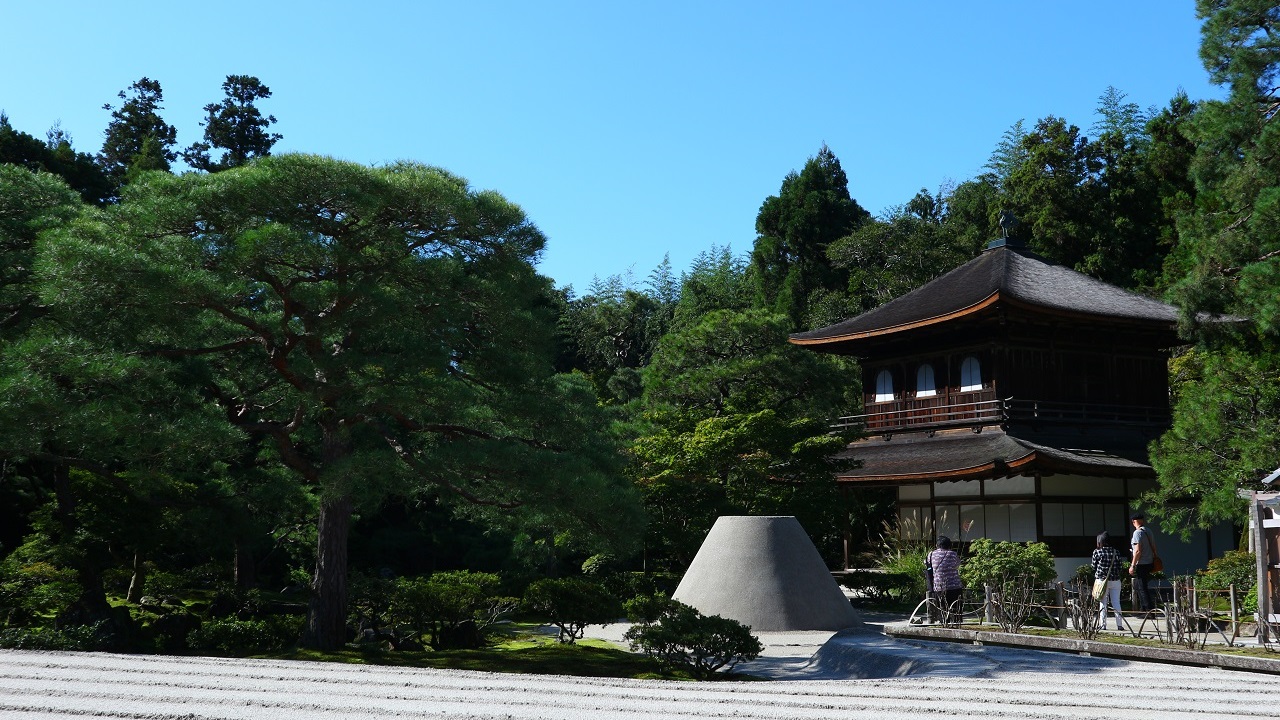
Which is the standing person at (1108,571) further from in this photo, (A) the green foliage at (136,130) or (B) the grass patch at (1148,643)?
(A) the green foliage at (136,130)

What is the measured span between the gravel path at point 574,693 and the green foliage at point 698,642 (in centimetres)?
209

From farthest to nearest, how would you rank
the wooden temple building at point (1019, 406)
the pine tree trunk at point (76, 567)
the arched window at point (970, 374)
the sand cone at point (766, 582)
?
the arched window at point (970, 374) → the wooden temple building at point (1019, 406) → the sand cone at point (766, 582) → the pine tree trunk at point (76, 567)

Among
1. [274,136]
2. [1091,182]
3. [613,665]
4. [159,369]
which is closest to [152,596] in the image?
[159,369]

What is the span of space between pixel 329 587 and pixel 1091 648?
26.5ft

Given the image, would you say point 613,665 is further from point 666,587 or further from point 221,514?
point 666,587

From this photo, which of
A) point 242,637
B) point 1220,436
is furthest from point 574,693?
point 1220,436

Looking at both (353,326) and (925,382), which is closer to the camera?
(353,326)

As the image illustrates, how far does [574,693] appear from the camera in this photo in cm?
737

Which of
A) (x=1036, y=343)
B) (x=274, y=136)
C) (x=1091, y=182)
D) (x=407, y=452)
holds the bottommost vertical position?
(x=407, y=452)

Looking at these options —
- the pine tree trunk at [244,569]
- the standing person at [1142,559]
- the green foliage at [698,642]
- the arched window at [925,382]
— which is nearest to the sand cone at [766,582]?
the green foliage at [698,642]

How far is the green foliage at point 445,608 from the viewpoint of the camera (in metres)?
13.4

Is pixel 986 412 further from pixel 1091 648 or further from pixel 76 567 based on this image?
pixel 76 567

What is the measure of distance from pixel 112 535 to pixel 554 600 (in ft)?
19.0

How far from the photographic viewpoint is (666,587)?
20.8 metres
